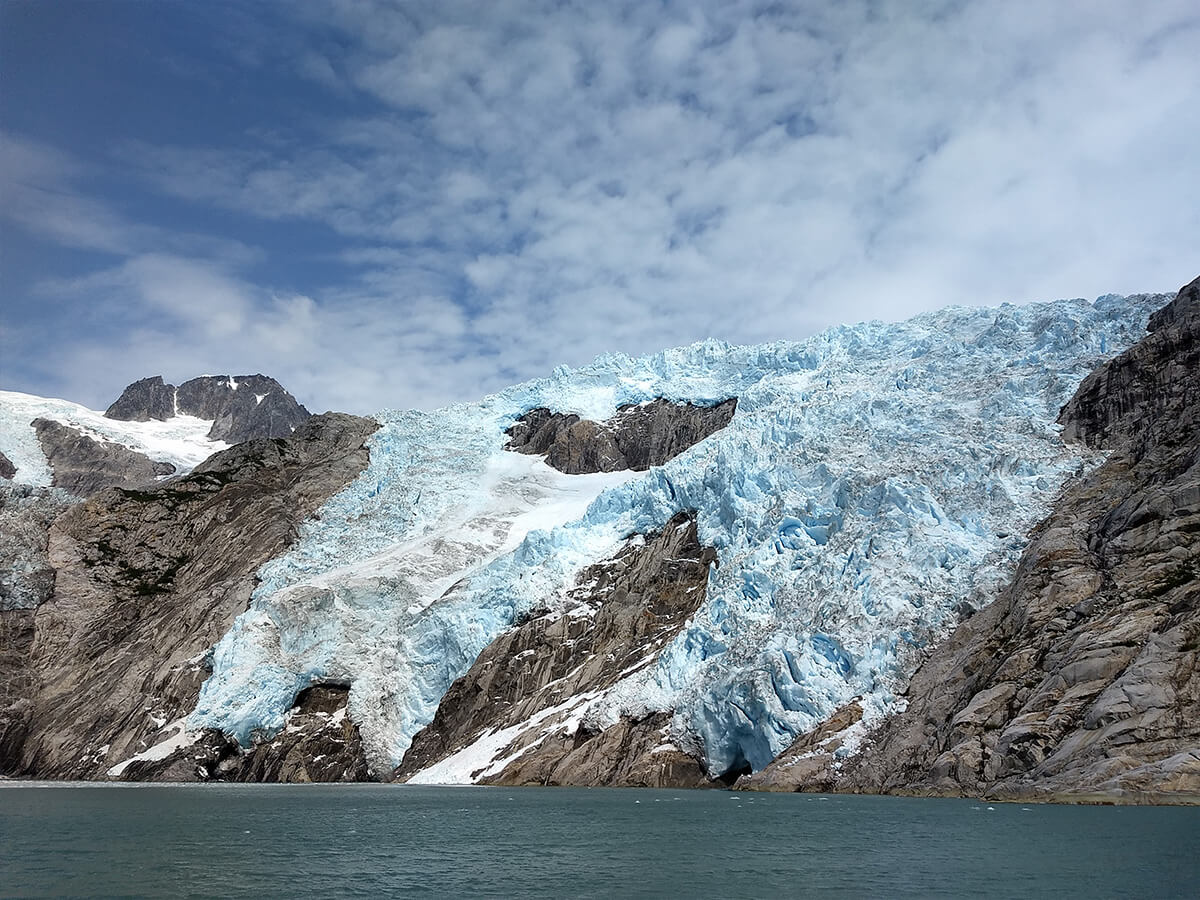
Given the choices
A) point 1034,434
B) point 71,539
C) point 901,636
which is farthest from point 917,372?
point 71,539

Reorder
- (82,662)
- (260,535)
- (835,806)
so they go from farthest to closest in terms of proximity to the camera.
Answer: (260,535), (82,662), (835,806)

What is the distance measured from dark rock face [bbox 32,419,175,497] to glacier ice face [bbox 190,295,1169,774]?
85.2 m

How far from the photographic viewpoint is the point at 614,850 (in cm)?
3189

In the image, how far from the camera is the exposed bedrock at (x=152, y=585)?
8838 cm

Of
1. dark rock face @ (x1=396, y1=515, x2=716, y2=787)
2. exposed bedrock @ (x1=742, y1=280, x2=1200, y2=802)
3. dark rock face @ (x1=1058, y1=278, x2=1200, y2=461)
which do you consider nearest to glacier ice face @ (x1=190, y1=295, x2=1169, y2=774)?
dark rock face @ (x1=396, y1=515, x2=716, y2=787)

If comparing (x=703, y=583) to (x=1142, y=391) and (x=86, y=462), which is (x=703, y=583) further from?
(x=86, y=462)

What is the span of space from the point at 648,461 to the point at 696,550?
46.0 meters

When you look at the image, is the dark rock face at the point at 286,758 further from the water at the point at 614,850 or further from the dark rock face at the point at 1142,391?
the dark rock face at the point at 1142,391

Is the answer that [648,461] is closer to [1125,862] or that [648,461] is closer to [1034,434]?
[1034,434]

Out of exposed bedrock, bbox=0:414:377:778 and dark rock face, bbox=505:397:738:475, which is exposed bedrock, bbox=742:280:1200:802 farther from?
dark rock face, bbox=505:397:738:475

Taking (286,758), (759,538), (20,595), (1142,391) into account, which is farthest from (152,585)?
(1142,391)

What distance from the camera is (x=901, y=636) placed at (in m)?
55.9

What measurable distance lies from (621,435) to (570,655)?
54935 millimetres

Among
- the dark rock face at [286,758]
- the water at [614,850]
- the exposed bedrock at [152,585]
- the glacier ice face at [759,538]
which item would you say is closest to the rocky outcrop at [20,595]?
the exposed bedrock at [152,585]
